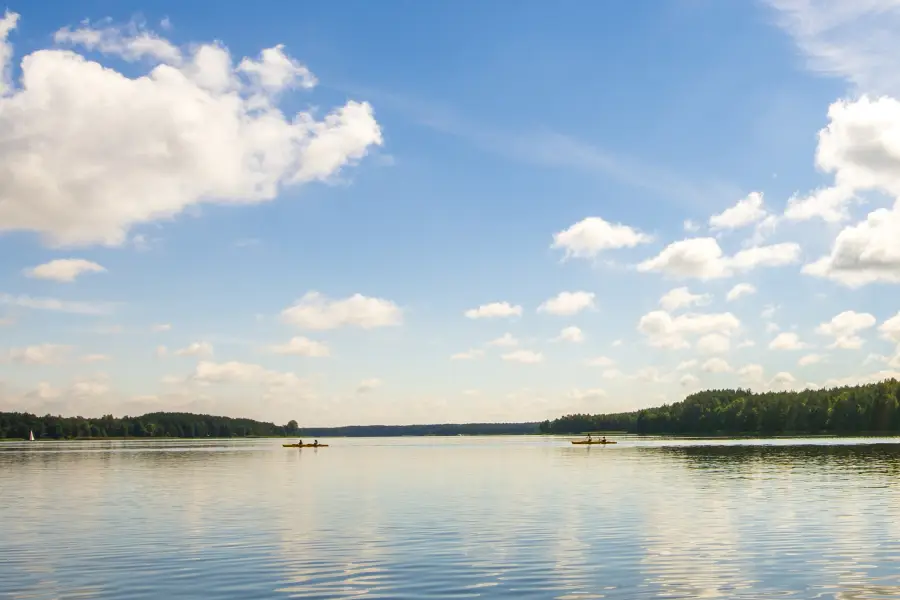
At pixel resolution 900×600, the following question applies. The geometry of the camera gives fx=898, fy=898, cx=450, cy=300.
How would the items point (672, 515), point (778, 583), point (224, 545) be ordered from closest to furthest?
point (778, 583) < point (224, 545) < point (672, 515)

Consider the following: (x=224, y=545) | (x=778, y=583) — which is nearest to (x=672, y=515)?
(x=778, y=583)

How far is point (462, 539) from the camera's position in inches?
1786

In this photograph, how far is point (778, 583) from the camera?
108ft

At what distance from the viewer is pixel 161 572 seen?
120ft

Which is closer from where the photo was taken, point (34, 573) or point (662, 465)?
point (34, 573)

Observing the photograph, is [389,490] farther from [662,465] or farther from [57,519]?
[662,465]

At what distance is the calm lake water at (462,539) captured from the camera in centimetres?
3312

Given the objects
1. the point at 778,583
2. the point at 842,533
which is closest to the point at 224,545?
the point at 778,583

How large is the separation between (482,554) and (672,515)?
62.2 feet

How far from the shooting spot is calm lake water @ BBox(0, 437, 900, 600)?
3312cm

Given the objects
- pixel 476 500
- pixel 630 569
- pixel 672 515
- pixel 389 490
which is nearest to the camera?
pixel 630 569

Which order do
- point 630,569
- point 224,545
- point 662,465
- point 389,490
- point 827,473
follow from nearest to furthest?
point 630,569 < point 224,545 < point 389,490 < point 827,473 < point 662,465

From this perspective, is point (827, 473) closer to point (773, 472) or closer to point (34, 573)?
point (773, 472)

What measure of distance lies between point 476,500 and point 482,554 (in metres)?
27.3
